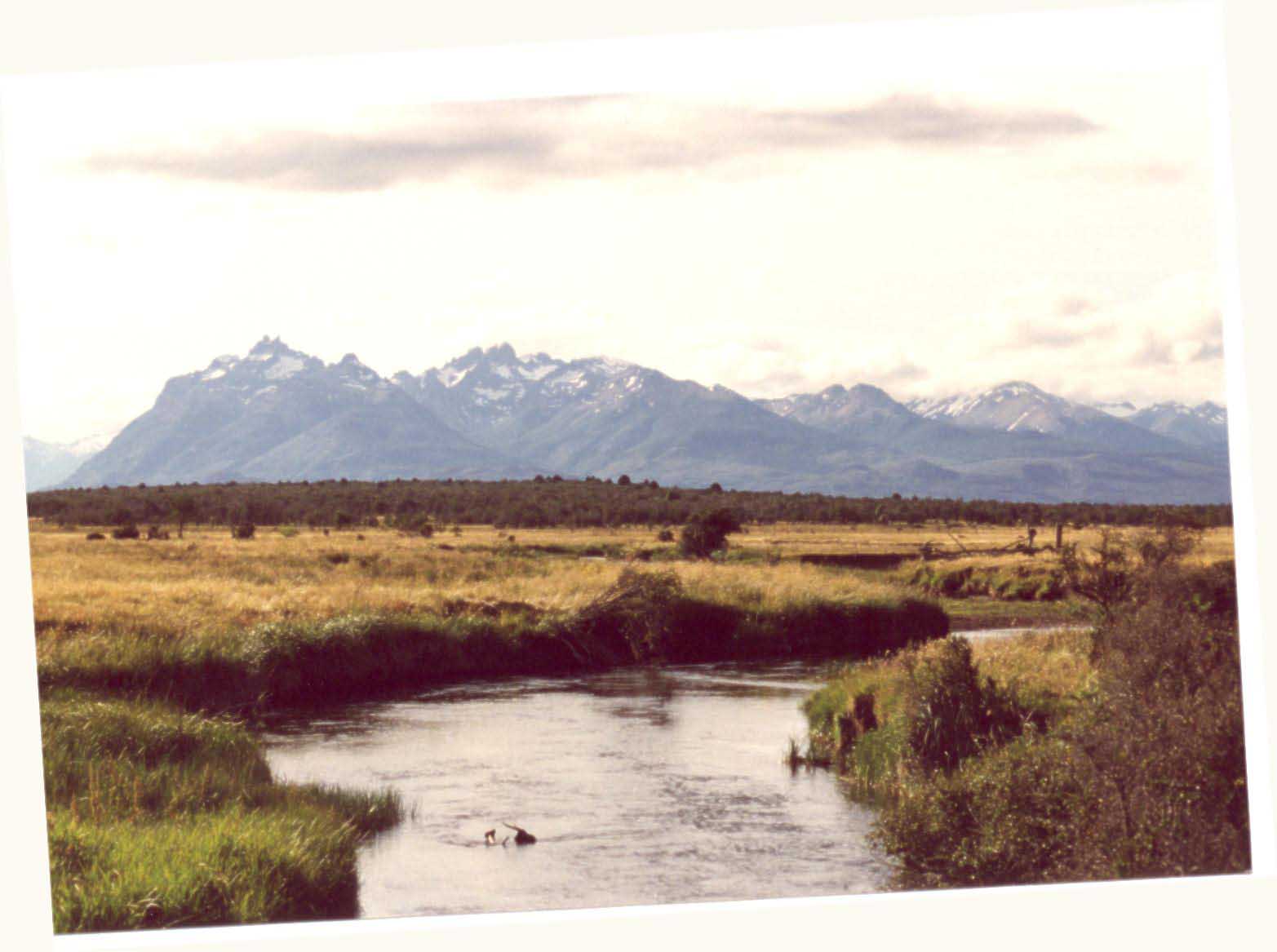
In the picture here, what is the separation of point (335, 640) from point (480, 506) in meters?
9.51

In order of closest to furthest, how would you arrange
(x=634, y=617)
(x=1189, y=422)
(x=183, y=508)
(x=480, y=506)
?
(x=1189, y=422) → (x=634, y=617) → (x=183, y=508) → (x=480, y=506)

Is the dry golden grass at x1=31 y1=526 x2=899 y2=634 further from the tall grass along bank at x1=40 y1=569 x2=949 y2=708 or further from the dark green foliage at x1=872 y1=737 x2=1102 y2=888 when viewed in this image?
the dark green foliage at x1=872 y1=737 x2=1102 y2=888

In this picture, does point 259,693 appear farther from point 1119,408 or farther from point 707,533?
point 1119,408

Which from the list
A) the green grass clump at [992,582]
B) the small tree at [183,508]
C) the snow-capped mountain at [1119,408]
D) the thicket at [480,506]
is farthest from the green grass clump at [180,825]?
the green grass clump at [992,582]

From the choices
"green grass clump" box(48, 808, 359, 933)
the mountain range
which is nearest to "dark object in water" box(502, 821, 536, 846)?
"green grass clump" box(48, 808, 359, 933)

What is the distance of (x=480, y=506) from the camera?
29.6 meters

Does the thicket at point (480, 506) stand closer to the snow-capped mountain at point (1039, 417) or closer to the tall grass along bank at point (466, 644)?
the snow-capped mountain at point (1039, 417)

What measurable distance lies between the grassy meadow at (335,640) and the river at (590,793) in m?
0.76

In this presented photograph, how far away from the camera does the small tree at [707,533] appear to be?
2694 centimetres

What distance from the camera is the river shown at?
12211 mm

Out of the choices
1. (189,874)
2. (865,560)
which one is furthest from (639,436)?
(189,874)

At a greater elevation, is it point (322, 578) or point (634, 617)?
point (322, 578)

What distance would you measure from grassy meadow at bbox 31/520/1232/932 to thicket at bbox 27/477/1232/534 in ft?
1.40

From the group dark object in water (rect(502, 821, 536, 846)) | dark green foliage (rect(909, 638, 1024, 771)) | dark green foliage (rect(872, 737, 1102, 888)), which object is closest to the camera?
dark green foliage (rect(872, 737, 1102, 888))
